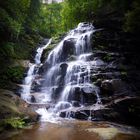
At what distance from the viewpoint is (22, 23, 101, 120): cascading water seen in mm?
15656

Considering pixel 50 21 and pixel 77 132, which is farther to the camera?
pixel 50 21

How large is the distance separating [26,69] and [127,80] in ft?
28.6

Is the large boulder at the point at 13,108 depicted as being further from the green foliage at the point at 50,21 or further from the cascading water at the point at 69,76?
the green foliage at the point at 50,21

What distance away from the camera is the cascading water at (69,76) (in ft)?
51.4

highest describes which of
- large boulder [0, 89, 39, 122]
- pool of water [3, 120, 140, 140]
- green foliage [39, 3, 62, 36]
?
green foliage [39, 3, 62, 36]

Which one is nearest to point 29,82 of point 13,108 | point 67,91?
point 67,91

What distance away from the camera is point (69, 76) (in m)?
18.0

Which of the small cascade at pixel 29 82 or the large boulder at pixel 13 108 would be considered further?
the small cascade at pixel 29 82

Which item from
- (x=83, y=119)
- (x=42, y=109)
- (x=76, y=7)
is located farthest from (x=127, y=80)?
(x=76, y=7)

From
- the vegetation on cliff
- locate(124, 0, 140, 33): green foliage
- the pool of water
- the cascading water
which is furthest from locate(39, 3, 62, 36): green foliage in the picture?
the pool of water

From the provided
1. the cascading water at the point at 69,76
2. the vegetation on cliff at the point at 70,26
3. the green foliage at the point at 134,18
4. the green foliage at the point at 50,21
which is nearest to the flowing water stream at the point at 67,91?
the cascading water at the point at 69,76

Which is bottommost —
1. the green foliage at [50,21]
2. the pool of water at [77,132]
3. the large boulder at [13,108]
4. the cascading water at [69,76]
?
the pool of water at [77,132]

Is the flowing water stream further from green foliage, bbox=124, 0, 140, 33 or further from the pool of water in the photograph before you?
green foliage, bbox=124, 0, 140, 33

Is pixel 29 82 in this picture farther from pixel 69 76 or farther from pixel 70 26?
pixel 70 26
